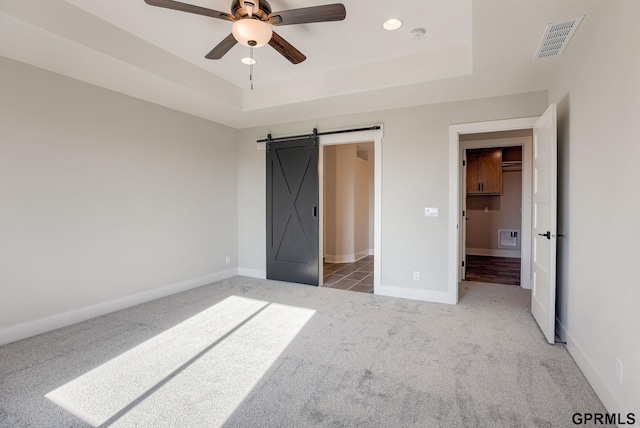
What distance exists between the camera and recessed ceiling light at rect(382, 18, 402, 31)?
2688 millimetres

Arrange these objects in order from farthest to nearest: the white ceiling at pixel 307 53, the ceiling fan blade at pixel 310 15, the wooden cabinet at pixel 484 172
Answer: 1. the wooden cabinet at pixel 484 172
2. the white ceiling at pixel 307 53
3. the ceiling fan blade at pixel 310 15

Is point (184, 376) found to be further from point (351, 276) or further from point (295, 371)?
point (351, 276)

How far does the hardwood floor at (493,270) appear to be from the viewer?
516 centimetres

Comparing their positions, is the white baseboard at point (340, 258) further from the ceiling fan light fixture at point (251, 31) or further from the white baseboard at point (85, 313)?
the ceiling fan light fixture at point (251, 31)

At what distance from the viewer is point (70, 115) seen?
10.4 feet

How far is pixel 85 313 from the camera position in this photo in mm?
3311

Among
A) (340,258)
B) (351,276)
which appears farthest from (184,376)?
(340,258)

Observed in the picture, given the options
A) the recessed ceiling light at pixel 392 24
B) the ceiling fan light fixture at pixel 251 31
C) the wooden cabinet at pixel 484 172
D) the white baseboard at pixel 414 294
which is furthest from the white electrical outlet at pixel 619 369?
the wooden cabinet at pixel 484 172

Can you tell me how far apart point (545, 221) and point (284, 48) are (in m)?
2.83

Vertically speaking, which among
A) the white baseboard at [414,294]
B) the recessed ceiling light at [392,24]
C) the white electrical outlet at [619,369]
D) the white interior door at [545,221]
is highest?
the recessed ceiling light at [392,24]

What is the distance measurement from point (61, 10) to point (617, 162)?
3.97 metres

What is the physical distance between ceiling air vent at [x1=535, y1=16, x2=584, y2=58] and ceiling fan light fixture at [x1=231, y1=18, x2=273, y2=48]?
2.03 metres

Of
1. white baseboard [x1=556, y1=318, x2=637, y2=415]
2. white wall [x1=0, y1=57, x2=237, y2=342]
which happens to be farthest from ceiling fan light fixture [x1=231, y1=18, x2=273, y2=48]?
white baseboard [x1=556, y1=318, x2=637, y2=415]

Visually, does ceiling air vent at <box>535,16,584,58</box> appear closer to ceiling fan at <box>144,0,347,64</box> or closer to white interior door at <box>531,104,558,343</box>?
white interior door at <box>531,104,558,343</box>
